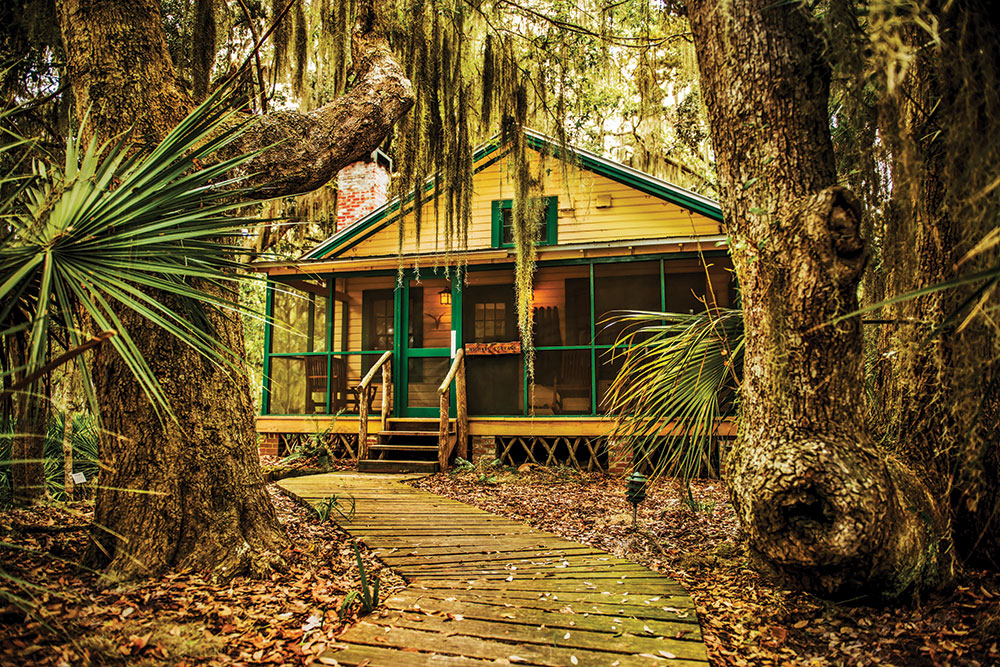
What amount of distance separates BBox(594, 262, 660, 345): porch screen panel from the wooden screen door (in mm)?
2730

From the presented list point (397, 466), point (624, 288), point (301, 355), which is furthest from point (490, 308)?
point (397, 466)

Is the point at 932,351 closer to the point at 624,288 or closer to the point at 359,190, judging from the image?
the point at 624,288

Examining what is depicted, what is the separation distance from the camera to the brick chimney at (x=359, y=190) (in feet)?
36.5

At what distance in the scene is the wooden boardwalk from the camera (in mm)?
2436

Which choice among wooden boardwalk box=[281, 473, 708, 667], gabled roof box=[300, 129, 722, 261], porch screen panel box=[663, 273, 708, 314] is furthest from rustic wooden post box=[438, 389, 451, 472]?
porch screen panel box=[663, 273, 708, 314]

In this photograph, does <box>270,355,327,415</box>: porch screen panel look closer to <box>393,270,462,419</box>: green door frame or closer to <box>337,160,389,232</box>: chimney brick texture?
<box>393,270,462,419</box>: green door frame

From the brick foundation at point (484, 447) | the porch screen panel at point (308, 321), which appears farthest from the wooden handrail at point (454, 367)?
the porch screen panel at point (308, 321)

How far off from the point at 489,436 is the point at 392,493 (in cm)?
259

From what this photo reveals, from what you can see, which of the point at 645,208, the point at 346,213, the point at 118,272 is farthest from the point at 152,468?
the point at 346,213

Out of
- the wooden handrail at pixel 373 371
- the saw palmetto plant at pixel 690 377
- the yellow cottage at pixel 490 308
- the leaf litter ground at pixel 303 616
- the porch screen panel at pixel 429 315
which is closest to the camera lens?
the leaf litter ground at pixel 303 616

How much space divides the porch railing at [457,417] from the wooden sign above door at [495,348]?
30 cm

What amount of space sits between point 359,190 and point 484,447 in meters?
5.89

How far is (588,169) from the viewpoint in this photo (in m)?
9.11

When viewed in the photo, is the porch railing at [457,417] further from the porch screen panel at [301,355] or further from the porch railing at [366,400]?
the porch screen panel at [301,355]
